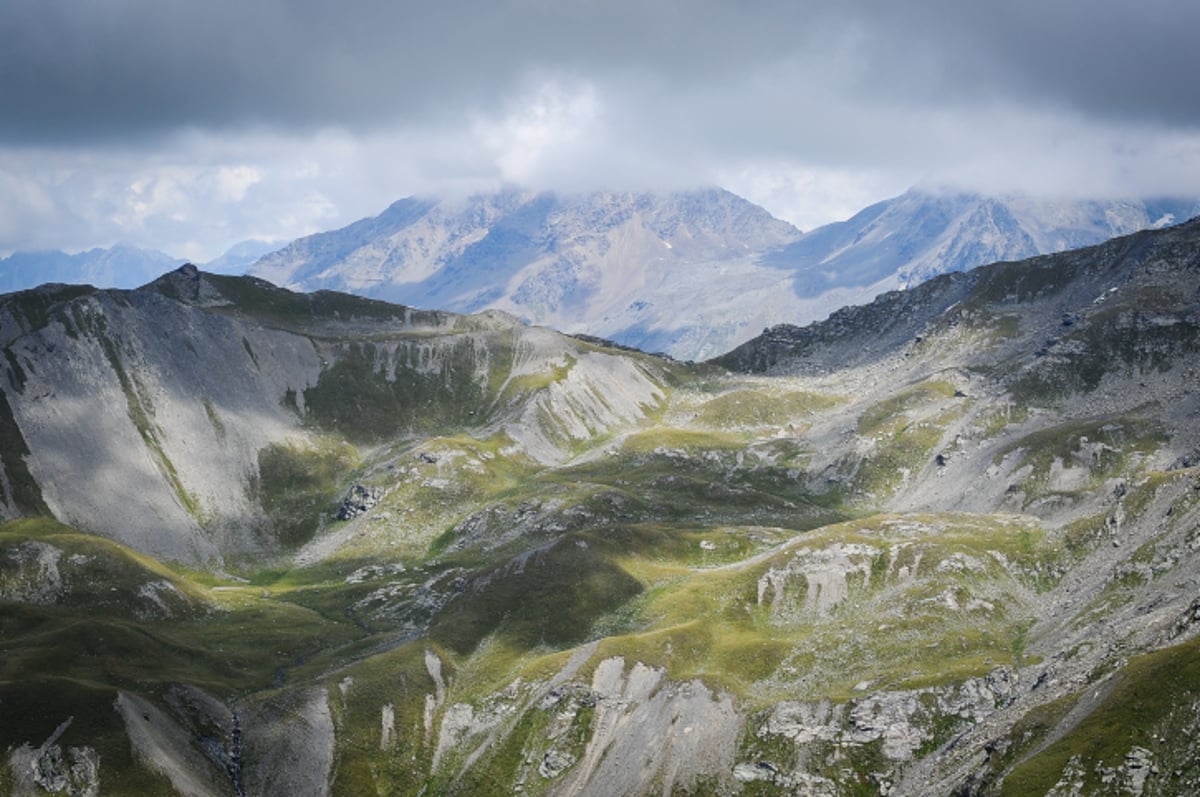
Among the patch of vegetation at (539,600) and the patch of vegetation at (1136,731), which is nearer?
the patch of vegetation at (1136,731)

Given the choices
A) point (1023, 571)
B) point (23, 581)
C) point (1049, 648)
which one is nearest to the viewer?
point (1049, 648)

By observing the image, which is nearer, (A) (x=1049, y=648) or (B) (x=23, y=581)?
(A) (x=1049, y=648)

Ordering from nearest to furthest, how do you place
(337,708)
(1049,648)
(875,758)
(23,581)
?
(875,758), (1049,648), (337,708), (23,581)

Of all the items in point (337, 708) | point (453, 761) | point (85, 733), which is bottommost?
point (453, 761)

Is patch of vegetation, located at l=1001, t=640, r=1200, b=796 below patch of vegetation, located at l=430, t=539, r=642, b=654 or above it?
above

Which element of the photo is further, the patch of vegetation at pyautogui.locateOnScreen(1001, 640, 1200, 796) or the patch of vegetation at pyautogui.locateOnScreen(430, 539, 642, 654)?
the patch of vegetation at pyautogui.locateOnScreen(430, 539, 642, 654)

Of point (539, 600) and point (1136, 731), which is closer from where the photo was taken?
point (1136, 731)

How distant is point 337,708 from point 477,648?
26.9 m

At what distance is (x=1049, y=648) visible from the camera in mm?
111750

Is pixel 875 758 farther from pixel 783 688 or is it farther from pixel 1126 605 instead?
pixel 1126 605

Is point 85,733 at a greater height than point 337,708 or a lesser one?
greater

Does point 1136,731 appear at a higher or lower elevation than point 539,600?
higher

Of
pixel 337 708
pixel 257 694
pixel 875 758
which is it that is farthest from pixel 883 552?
pixel 257 694

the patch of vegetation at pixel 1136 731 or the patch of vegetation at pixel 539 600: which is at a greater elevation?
the patch of vegetation at pixel 1136 731
